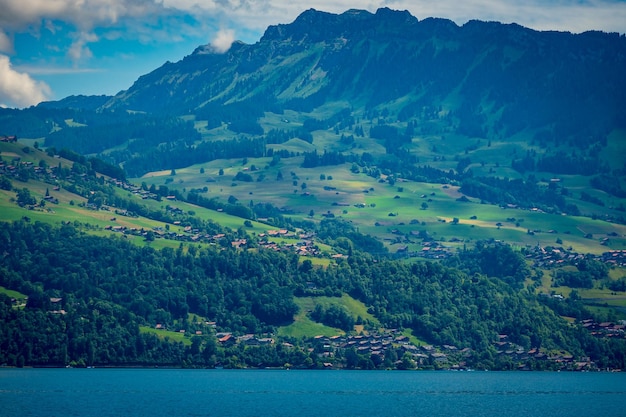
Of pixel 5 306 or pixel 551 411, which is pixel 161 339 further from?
pixel 551 411

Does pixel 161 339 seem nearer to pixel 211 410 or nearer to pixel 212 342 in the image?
pixel 212 342

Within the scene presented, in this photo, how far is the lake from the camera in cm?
13625

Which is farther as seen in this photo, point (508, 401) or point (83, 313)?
point (83, 313)

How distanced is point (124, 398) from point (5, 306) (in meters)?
51.7

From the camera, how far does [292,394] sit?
159m

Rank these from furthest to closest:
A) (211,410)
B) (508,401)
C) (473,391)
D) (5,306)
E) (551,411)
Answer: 1. (5,306)
2. (473,391)
3. (508,401)
4. (551,411)
5. (211,410)

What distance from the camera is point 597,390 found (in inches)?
7023

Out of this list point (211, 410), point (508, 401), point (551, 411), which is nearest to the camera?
point (211, 410)

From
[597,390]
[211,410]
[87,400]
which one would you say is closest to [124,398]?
[87,400]

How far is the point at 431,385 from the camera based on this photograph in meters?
178

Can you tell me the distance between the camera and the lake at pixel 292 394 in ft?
447

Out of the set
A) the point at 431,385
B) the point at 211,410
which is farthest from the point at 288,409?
the point at 431,385

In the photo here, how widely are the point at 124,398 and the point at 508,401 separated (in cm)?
5102

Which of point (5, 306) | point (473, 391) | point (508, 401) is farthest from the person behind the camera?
point (5, 306)
